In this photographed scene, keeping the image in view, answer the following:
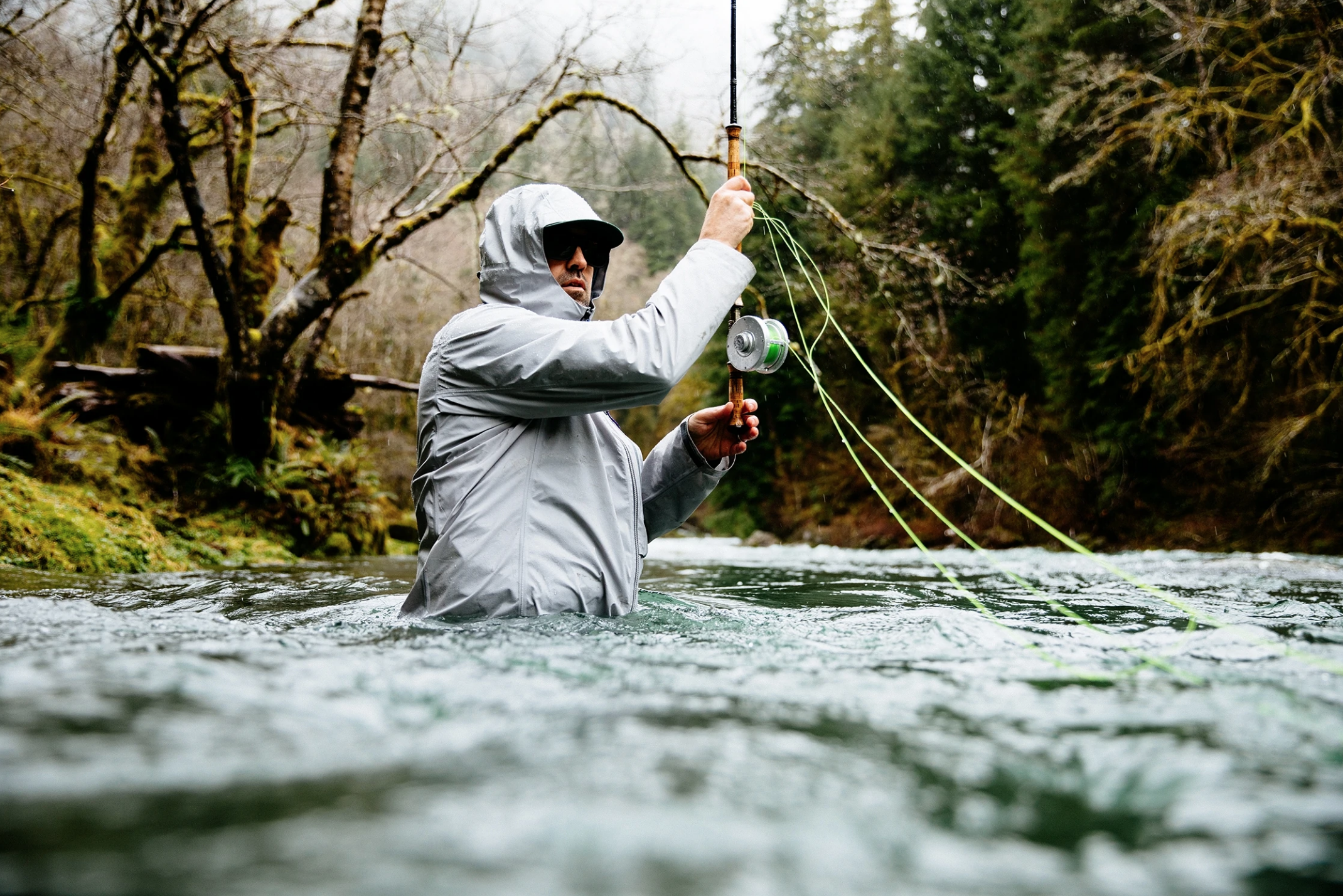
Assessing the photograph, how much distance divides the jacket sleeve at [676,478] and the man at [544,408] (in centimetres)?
41

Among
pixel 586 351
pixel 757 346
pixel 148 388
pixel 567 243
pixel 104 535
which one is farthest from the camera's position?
pixel 148 388

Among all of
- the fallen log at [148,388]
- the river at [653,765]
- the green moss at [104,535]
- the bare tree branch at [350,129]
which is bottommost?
the green moss at [104,535]

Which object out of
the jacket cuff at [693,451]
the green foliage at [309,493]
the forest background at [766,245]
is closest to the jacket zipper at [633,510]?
the jacket cuff at [693,451]

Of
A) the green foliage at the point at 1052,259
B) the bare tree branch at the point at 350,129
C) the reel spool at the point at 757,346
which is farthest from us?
the green foliage at the point at 1052,259

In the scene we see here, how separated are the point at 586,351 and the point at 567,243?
62 cm

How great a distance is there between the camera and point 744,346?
12.0 feet

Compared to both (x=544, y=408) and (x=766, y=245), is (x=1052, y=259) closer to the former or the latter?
(x=766, y=245)

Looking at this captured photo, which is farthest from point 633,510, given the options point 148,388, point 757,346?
point 148,388

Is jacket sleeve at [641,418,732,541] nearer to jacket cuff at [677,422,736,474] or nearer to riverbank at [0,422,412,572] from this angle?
jacket cuff at [677,422,736,474]

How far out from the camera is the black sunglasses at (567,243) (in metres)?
3.23

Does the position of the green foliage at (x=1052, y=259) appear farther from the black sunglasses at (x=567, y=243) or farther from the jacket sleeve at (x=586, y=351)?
the jacket sleeve at (x=586, y=351)

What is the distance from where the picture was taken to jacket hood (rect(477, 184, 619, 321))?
125 inches

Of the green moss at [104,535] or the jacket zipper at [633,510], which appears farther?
the green moss at [104,535]

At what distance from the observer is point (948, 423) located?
2127 cm
